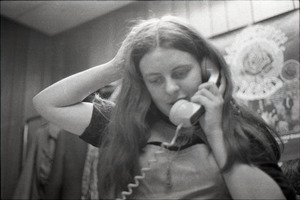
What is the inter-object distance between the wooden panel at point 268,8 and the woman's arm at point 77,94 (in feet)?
1.13

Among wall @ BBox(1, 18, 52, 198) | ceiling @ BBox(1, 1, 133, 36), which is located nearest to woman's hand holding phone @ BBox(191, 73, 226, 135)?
ceiling @ BBox(1, 1, 133, 36)

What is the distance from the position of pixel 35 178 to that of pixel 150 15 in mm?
584

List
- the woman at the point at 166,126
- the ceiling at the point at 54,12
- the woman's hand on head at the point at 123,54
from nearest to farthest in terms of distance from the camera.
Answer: the woman at the point at 166,126, the woman's hand on head at the point at 123,54, the ceiling at the point at 54,12

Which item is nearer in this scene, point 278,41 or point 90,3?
point 278,41

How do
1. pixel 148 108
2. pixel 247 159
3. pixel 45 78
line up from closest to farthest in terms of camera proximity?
pixel 247 159, pixel 148 108, pixel 45 78

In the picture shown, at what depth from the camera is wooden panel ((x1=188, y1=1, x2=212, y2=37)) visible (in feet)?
2.60

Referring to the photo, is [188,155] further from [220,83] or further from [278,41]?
[278,41]

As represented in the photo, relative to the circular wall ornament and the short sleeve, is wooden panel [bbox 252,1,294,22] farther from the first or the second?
the short sleeve

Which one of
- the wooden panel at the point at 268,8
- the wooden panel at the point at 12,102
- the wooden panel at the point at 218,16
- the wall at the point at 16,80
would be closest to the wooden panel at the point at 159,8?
the wooden panel at the point at 218,16

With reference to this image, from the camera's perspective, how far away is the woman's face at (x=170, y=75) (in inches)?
28.6

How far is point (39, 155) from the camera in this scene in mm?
1003

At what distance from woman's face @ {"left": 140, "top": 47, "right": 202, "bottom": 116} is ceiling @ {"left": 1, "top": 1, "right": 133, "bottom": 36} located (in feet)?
0.85

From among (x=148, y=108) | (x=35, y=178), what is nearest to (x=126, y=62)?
(x=148, y=108)

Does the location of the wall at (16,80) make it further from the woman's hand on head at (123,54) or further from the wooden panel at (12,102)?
the woman's hand on head at (123,54)
